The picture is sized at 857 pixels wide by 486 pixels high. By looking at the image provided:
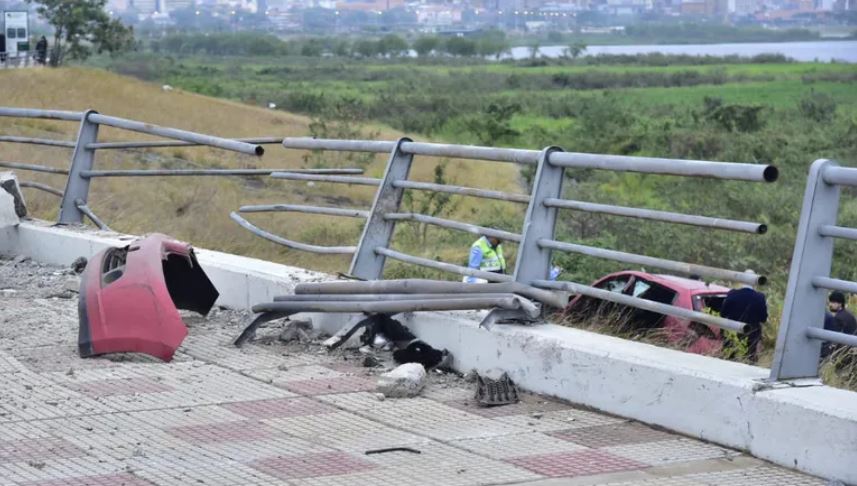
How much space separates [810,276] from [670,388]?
2.80 feet

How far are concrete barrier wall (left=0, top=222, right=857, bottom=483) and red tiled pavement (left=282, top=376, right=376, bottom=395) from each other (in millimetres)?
607

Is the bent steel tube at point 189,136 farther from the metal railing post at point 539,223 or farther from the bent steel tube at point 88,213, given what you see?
the metal railing post at point 539,223

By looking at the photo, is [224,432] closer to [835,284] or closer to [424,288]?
[424,288]

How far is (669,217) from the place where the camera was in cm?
695

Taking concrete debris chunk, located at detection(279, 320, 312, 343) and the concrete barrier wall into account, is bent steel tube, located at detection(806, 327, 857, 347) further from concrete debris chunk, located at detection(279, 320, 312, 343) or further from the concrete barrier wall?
concrete debris chunk, located at detection(279, 320, 312, 343)

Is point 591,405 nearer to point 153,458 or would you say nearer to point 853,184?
point 853,184

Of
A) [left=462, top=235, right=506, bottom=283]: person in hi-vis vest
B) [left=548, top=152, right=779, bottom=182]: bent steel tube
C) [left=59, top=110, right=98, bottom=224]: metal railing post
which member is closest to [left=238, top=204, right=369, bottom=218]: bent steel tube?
[left=548, top=152, right=779, bottom=182]: bent steel tube

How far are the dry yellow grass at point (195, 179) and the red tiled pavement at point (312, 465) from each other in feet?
28.0

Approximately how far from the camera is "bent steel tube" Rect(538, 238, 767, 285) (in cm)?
648

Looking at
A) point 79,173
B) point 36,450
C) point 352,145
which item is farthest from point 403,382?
point 79,173

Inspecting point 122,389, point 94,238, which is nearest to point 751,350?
point 122,389

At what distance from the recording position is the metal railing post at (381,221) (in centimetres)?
896

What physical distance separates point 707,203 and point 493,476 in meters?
27.7

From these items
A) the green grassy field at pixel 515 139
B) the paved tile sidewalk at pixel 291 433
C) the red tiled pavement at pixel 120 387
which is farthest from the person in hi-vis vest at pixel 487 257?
the red tiled pavement at pixel 120 387
